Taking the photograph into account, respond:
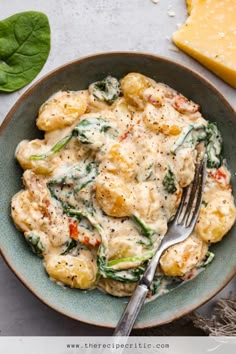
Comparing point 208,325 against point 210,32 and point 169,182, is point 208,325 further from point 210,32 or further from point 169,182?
point 210,32

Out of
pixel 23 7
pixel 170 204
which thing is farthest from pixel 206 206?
pixel 23 7

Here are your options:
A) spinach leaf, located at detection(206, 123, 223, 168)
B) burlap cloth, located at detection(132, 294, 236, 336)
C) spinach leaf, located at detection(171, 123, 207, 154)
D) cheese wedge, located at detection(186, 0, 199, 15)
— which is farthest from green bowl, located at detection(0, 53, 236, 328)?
cheese wedge, located at detection(186, 0, 199, 15)

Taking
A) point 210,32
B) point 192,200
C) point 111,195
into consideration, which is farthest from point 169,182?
point 210,32

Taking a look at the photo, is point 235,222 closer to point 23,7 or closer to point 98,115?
point 98,115

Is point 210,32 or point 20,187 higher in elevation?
point 210,32

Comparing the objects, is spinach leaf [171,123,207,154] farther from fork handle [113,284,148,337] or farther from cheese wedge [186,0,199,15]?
cheese wedge [186,0,199,15]

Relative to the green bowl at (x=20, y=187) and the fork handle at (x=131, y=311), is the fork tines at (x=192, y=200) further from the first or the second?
the fork handle at (x=131, y=311)

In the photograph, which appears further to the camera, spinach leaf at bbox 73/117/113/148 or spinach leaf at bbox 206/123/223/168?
spinach leaf at bbox 206/123/223/168

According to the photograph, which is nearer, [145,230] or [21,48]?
[145,230]
